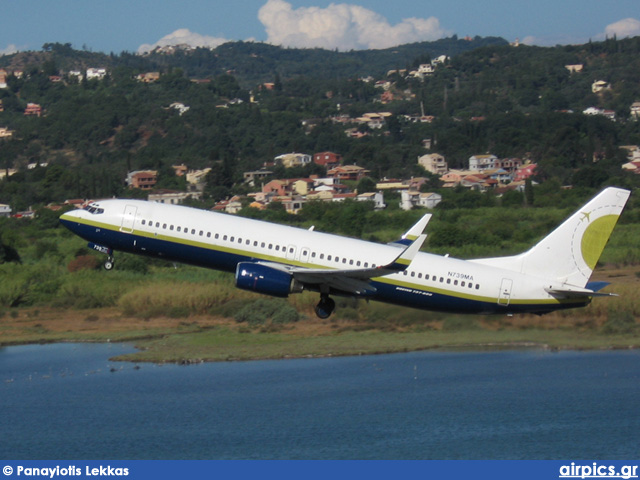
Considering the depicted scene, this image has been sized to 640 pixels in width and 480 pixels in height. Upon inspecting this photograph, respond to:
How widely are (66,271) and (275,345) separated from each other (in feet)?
108

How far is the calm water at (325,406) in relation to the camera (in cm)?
6894

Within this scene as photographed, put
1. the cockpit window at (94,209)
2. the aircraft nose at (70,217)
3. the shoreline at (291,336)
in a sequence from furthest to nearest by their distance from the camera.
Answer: the shoreline at (291,336), the aircraft nose at (70,217), the cockpit window at (94,209)

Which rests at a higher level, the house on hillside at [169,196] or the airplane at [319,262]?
the airplane at [319,262]

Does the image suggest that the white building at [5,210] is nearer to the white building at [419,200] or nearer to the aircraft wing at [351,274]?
the white building at [419,200]

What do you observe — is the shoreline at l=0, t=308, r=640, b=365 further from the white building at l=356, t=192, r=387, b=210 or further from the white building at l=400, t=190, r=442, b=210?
the white building at l=400, t=190, r=442, b=210

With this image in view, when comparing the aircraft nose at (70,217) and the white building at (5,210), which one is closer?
the aircraft nose at (70,217)

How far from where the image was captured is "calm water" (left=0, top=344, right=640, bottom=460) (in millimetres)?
68938

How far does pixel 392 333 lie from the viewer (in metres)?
96.5

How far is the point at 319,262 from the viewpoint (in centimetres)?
4722

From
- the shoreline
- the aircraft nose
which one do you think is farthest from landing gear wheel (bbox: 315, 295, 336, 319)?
the shoreline

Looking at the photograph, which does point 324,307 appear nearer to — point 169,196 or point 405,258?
point 405,258

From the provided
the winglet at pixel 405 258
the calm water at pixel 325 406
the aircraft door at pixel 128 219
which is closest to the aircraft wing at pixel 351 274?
the winglet at pixel 405 258

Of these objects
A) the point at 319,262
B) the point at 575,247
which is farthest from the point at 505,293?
the point at 319,262

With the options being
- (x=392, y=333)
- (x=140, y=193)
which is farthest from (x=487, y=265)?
(x=140, y=193)
